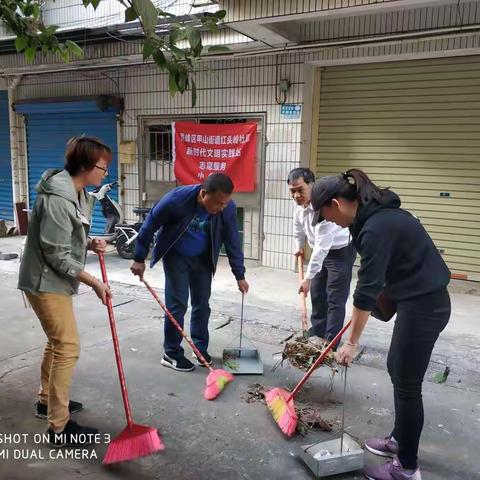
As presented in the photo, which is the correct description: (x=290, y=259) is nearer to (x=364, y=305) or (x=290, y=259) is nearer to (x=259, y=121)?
(x=259, y=121)

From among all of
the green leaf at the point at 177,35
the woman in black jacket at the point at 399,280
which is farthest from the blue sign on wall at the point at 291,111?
the green leaf at the point at 177,35

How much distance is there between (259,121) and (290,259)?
2.15m

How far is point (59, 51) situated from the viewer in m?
2.79

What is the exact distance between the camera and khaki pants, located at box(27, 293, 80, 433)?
8.98 ft

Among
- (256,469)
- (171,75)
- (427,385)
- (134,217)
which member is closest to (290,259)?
(134,217)

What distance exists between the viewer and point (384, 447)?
Answer: 9.43 ft

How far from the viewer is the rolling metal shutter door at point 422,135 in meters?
6.19

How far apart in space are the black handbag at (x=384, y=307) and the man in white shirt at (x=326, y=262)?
1158 millimetres

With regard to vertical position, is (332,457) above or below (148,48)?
below

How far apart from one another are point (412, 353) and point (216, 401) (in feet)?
5.19

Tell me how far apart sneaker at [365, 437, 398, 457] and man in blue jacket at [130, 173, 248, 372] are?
1548 millimetres

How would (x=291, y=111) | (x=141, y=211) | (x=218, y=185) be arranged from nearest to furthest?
(x=218, y=185) → (x=291, y=111) → (x=141, y=211)

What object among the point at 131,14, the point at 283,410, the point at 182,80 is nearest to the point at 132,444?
the point at 283,410

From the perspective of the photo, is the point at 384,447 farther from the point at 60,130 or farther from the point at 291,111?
the point at 60,130
